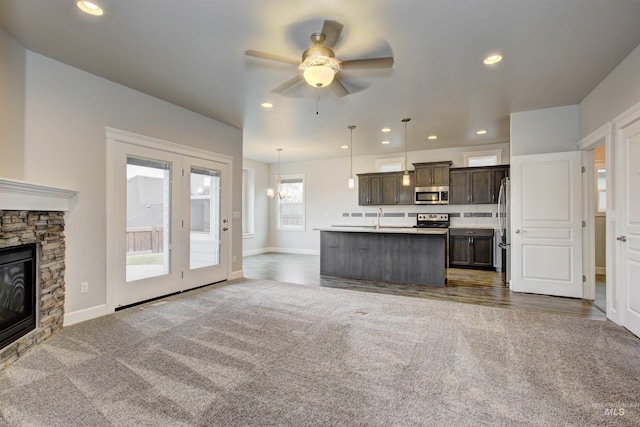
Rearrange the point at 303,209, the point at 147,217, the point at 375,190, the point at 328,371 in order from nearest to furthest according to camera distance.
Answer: the point at 328,371, the point at 147,217, the point at 375,190, the point at 303,209

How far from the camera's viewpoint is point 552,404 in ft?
6.23

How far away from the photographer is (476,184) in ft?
22.1

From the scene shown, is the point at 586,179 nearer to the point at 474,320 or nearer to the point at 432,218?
the point at 474,320

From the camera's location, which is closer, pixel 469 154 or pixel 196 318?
pixel 196 318

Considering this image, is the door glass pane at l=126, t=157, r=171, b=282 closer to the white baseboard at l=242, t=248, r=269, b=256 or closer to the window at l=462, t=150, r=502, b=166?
the white baseboard at l=242, t=248, r=269, b=256

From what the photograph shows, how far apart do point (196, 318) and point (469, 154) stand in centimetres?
656

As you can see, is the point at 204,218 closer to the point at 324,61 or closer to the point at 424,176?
the point at 324,61

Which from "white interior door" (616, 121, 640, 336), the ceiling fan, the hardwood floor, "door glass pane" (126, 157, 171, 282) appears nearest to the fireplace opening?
"door glass pane" (126, 157, 171, 282)

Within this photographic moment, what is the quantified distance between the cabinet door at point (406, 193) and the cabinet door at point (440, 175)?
0.47m

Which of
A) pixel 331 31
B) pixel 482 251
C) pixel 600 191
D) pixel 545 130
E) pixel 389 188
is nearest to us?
pixel 331 31

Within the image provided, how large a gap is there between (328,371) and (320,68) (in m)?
2.39

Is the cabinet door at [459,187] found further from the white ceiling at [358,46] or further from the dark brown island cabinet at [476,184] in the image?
the white ceiling at [358,46]

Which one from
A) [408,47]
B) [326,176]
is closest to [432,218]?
[326,176]

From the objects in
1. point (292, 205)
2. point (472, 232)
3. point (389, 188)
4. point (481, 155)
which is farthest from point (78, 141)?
point (481, 155)
